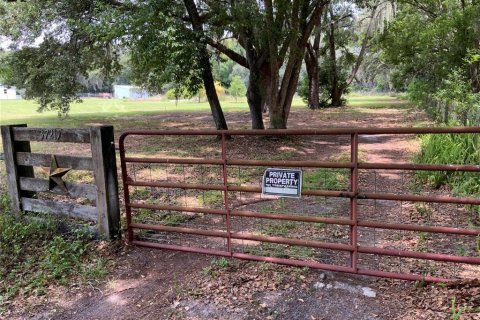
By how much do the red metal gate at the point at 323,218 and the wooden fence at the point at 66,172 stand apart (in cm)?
20

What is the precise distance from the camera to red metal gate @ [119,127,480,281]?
3.55 meters

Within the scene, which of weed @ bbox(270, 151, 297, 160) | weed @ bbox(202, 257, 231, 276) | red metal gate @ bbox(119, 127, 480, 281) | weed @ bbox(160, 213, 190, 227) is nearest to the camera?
red metal gate @ bbox(119, 127, 480, 281)

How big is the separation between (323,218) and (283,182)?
493mm

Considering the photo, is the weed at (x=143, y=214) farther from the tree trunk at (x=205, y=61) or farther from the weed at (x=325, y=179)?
the tree trunk at (x=205, y=61)

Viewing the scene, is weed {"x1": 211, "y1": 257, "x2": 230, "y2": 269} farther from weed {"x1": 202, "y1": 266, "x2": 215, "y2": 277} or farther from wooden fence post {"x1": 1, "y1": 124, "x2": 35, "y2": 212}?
wooden fence post {"x1": 1, "y1": 124, "x2": 35, "y2": 212}

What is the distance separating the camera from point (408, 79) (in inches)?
1032

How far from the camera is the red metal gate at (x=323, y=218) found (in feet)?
11.7

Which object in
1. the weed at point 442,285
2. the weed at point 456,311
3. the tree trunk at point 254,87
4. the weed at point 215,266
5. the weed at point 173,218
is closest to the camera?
the weed at point 456,311

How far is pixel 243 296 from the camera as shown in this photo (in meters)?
3.52

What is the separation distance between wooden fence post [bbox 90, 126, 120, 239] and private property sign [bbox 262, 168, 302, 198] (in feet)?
5.90

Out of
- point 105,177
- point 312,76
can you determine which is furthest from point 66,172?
point 312,76

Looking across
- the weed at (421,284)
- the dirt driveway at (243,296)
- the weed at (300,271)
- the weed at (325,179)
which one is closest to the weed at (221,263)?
the dirt driveway at (243,296)

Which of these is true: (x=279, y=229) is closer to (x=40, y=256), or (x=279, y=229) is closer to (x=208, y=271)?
(x=208, y=271)

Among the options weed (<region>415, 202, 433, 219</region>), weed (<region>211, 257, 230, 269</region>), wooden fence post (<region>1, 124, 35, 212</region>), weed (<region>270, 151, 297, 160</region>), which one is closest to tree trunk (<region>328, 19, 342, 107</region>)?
weed (<region>270, 151, 297, 160</region>)
